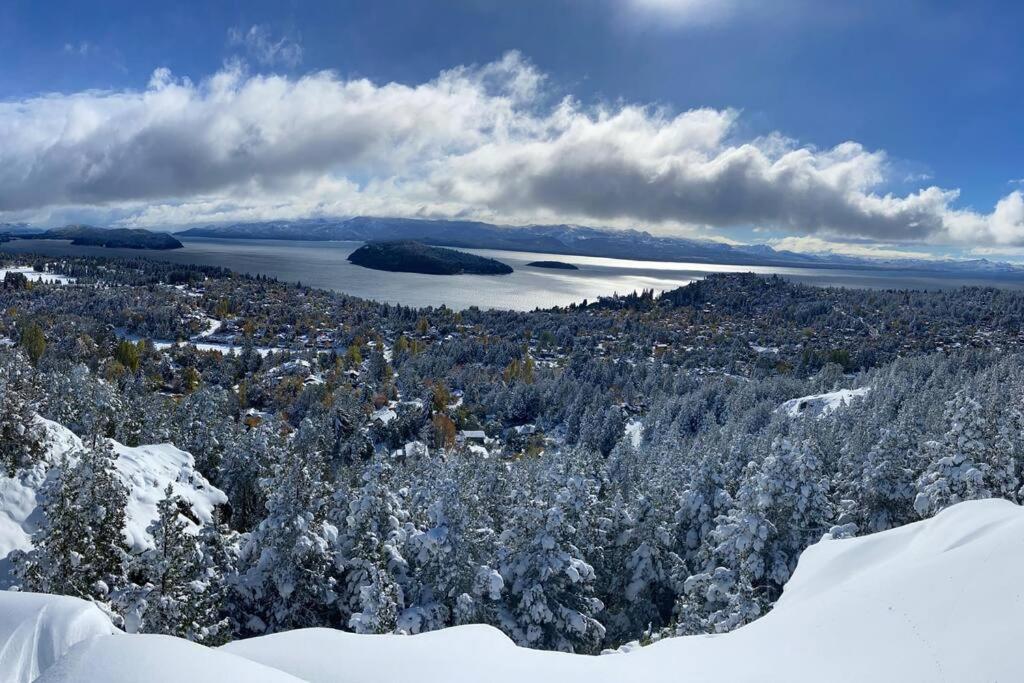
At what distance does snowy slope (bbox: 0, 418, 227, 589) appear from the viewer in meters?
15.9

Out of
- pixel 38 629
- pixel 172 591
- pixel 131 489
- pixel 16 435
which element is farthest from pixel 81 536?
pixel 38 629

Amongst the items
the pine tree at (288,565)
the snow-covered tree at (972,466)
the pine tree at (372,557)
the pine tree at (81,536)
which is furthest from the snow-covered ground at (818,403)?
the pine tree at (81,536)

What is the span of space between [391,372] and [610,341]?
8876 cm

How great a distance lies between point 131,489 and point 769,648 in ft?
68.3

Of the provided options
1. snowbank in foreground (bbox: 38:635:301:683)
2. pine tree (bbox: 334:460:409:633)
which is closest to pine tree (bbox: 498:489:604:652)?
pine tree (bbox: 334:460:409:633)

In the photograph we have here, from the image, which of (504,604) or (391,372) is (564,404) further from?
(504,604)

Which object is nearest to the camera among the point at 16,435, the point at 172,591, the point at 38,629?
the point at 38,629

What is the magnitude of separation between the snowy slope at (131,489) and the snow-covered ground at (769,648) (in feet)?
32.9

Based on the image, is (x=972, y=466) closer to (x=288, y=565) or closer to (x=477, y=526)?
(x=477, y=526)

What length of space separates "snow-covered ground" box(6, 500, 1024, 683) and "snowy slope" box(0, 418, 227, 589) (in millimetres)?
10034

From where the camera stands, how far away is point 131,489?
755 inches

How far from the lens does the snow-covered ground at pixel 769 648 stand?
6.95 metres

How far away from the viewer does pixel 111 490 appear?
1516cm

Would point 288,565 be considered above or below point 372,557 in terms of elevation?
below
